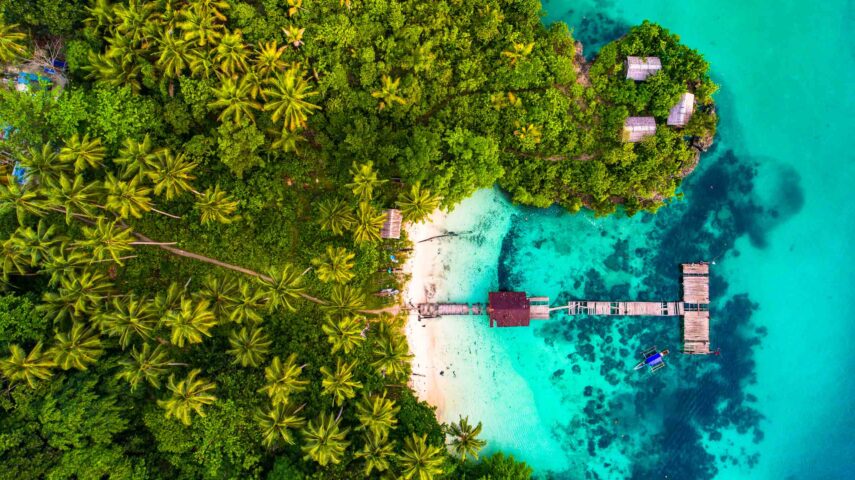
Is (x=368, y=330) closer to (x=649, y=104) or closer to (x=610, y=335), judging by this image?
(x=610, y=335)

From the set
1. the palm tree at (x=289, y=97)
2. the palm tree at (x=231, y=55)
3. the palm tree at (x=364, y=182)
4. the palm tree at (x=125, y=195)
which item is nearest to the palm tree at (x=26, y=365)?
the palm tree at (x=125, y=195)

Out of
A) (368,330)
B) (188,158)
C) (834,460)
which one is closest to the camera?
(188,158)

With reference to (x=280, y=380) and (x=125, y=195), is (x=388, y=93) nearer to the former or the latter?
(x=125, y=195)

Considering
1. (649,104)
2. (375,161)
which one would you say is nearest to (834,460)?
(649,104)

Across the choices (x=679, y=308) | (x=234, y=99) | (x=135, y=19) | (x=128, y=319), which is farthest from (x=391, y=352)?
(x=135, y=19)

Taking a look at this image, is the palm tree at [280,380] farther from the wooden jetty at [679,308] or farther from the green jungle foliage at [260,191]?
the wooden jetty at [679,308]

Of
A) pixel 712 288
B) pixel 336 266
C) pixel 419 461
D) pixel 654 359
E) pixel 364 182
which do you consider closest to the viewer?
pixel 419 461
